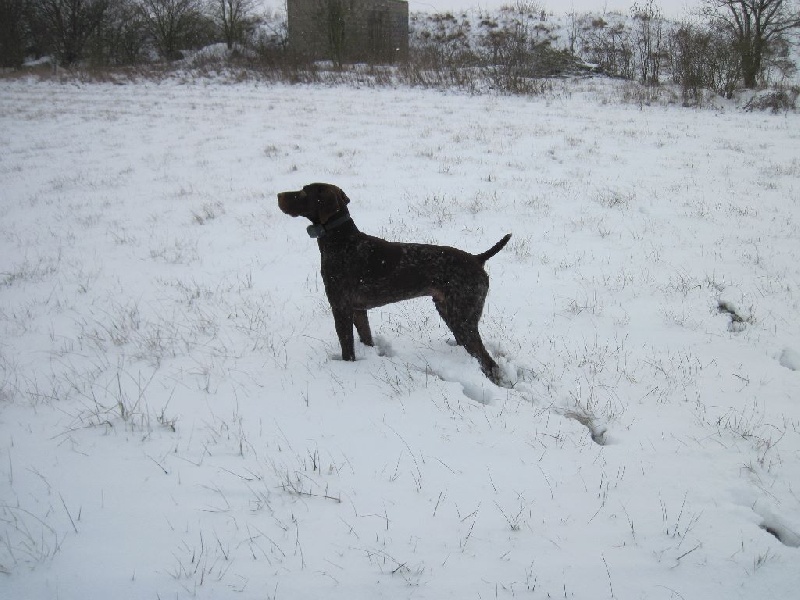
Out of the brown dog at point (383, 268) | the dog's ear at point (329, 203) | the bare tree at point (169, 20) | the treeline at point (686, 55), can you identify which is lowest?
the brown dog at point (383, 268)

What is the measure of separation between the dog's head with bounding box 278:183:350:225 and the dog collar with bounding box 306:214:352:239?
2.2 inches

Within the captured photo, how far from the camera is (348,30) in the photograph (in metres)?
26.2

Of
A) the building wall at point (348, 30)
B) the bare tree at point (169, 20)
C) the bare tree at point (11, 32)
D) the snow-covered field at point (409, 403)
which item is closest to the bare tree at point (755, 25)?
the snow-covered field at point (409, 403)

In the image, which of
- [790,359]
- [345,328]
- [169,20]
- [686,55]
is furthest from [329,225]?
[169,20]

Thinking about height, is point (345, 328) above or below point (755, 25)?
below

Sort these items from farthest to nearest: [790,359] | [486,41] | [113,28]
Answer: [113,28] → [486,41] → [790,359]

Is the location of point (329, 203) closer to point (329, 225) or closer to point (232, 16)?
point (329, 225)

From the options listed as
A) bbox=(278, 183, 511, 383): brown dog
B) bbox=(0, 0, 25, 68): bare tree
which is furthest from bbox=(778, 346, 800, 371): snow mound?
bbox=(0, 0, 25, 68): bare tree

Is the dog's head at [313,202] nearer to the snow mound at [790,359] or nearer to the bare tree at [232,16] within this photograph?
the snow mound at [790,359]

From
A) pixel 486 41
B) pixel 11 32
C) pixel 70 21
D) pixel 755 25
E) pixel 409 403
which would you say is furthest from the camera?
pixel 70 21

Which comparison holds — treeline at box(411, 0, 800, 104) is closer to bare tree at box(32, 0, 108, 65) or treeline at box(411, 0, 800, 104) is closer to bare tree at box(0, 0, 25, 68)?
bare tree at box(32, 0, 108, 65)

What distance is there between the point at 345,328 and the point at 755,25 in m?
20.8

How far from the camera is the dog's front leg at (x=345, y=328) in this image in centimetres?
370

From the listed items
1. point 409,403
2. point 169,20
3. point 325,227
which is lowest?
point 409,403
